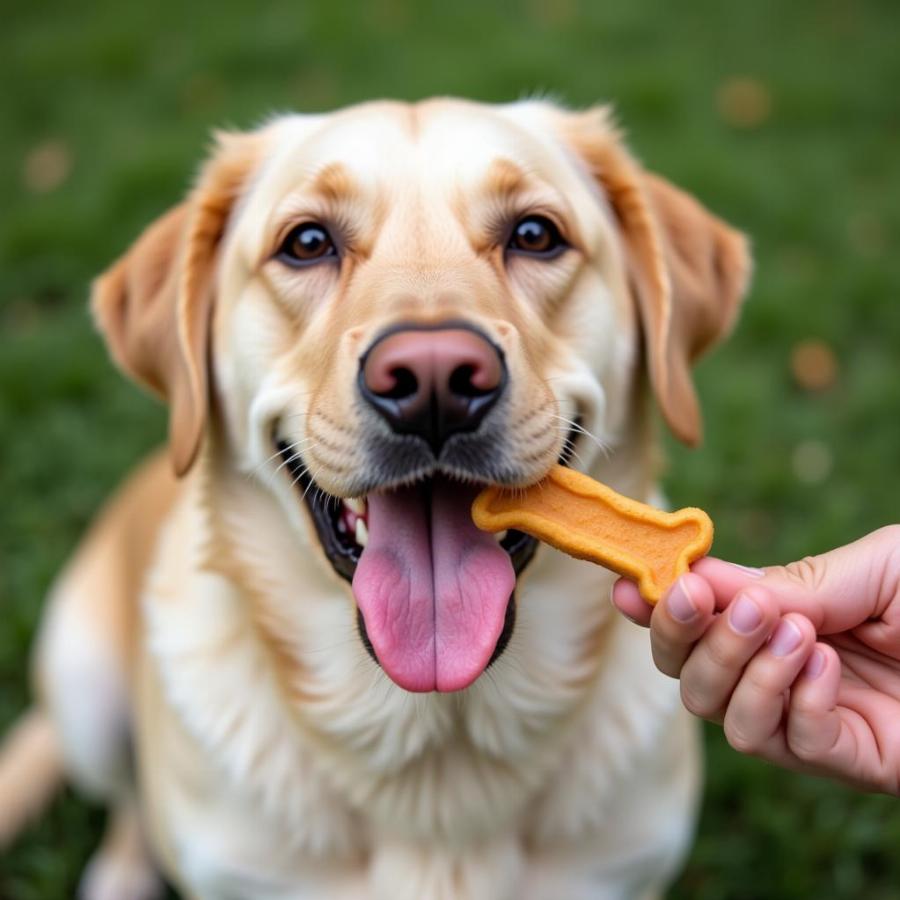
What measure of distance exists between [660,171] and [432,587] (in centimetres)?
454

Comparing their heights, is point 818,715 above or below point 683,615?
below

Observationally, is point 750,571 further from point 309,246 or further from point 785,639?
point 309,246

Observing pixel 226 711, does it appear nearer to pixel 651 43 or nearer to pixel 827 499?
pixel 827 499

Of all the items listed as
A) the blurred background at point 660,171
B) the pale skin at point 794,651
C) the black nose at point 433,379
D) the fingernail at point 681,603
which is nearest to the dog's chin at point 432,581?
the black nose at point 433,379

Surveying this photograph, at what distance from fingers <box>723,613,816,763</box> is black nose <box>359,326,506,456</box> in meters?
0.63

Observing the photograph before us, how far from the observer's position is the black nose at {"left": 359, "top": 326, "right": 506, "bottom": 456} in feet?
5.97

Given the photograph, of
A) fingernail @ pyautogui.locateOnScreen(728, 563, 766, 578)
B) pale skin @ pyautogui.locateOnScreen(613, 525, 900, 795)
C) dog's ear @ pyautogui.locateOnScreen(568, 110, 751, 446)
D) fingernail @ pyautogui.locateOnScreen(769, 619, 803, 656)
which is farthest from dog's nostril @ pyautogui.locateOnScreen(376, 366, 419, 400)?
dog's ear @ pyautogui.locateOnScreen(568, 110, 751, 446)

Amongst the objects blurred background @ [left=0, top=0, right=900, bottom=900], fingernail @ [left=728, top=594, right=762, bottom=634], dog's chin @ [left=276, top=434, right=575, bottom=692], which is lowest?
blurred background @ [left=0, top=0, right=900, bottom=900]

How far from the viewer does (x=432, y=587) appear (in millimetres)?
2080

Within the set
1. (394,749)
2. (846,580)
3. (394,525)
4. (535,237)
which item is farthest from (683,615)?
(535,237)

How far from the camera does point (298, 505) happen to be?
92.6 inches

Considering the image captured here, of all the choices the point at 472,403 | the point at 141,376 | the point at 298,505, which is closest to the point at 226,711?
the point at 298,505

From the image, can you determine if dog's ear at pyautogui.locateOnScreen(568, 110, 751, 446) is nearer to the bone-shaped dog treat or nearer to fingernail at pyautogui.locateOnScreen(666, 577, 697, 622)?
the bone-shaped dog treat

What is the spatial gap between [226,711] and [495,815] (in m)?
0.68
